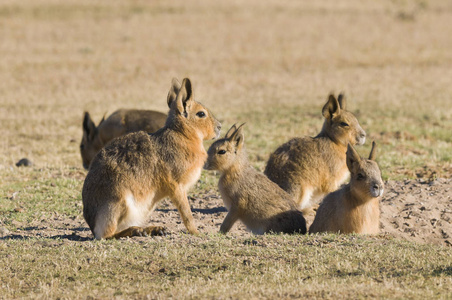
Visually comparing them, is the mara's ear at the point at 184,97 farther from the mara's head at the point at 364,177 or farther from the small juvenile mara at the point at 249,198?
the mara's head at the point at 364,177

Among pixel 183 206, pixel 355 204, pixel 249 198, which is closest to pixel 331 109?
pixel 355 204

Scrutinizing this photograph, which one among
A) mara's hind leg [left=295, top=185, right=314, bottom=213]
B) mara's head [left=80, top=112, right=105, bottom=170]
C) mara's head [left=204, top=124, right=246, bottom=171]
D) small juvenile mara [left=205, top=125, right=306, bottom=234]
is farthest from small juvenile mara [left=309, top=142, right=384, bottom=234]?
mara's head [left=80, top=112, right=105, bottom=170]

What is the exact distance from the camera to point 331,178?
10.6 m

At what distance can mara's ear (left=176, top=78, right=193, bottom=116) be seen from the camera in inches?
341

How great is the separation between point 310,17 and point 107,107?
21141 mm

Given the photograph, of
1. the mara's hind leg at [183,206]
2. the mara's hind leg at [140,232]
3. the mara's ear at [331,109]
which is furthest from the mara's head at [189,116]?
the mara's ear at [331,109]

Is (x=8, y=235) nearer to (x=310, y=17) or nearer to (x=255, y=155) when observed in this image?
(x=255, y=155)

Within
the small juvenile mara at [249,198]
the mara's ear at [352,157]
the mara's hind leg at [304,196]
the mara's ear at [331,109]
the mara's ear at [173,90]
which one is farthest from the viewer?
the mara's ear at [331,109]

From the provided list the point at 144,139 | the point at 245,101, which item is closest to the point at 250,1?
the point at 245,101

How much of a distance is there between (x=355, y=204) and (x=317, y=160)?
1726mm

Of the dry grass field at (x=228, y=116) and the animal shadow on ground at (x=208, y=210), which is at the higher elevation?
the dry grass field at (x=228, y=116)

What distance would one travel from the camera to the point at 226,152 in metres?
9.41

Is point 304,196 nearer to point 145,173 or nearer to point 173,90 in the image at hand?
point 173,90

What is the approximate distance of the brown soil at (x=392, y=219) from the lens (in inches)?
377
